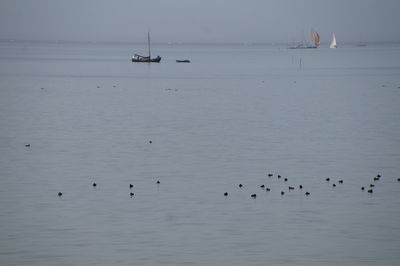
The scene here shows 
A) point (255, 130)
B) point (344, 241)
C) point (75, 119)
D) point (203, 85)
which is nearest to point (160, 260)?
point (344, 241)

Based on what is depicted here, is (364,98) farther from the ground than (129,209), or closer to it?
farther from the ground

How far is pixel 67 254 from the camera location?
68.4ft

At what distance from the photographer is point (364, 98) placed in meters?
74.6

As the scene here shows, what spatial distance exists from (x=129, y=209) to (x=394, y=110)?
3812 centimetres

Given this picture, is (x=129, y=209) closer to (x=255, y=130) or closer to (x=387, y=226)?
(x=387, y=226)

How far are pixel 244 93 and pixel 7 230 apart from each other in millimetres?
58190

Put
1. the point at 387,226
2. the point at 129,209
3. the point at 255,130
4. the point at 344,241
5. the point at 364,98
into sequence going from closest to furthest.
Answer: the point at 344,241, the point at 387,226, the point at 129,209, the point at 255,130, the point at 364,98

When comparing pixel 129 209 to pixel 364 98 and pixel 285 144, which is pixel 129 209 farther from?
pixel 364 98

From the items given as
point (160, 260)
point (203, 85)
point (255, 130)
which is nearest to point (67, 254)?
point (160, 260)

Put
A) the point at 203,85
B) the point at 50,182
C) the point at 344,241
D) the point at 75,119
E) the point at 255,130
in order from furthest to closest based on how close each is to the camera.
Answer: the point at 203,85 < the point at 75,119 < the point at 255,130 < the point at 50,182 < the point at 344,241

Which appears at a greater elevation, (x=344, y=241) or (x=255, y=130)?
(x=255, y=130)

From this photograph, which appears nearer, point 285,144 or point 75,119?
point 285,144

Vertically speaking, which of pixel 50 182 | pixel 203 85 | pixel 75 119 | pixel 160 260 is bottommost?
pixel 160 260

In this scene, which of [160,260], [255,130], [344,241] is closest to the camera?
[160,260]
